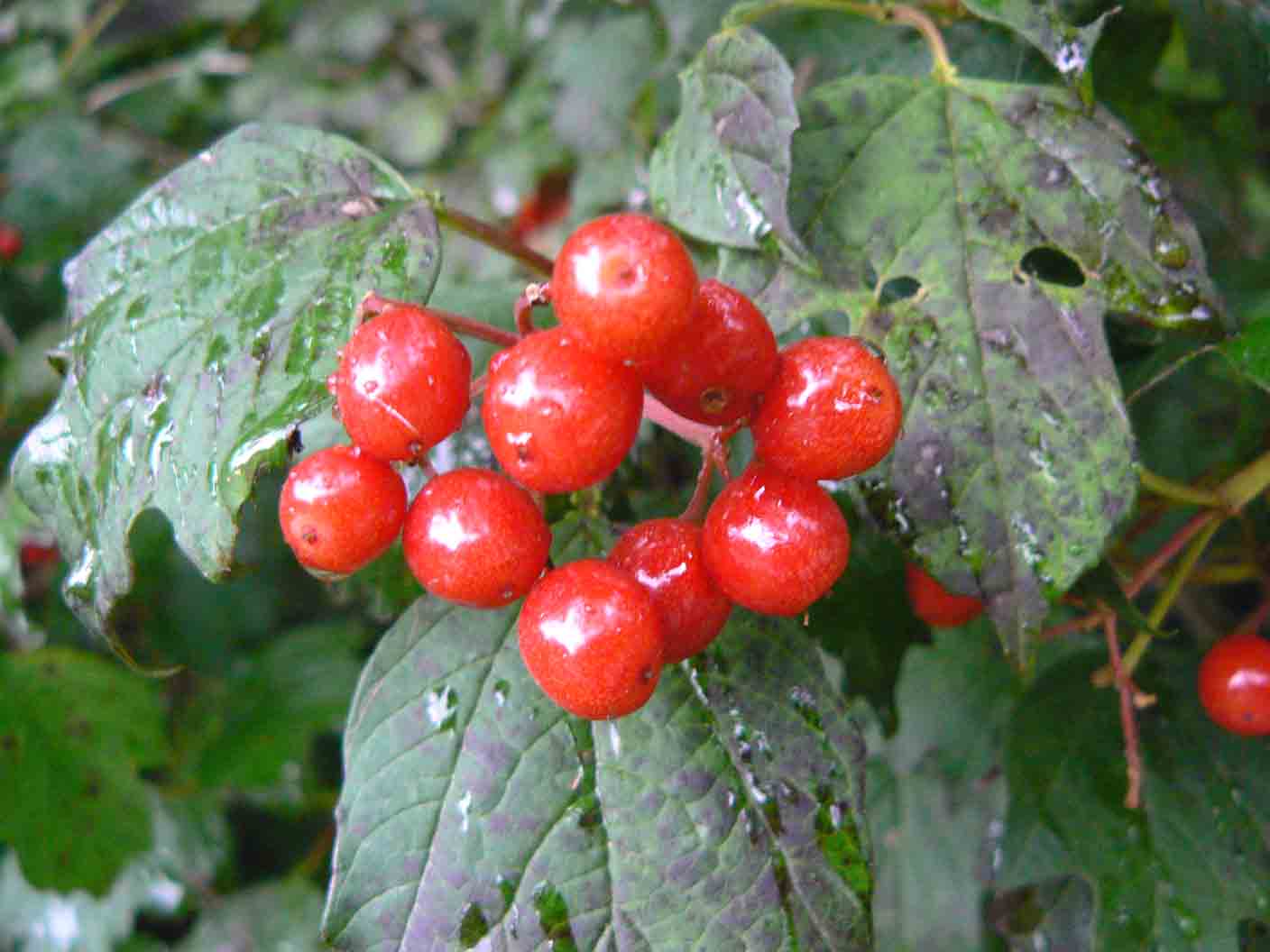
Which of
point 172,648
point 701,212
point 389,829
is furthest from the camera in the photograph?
point 172,648

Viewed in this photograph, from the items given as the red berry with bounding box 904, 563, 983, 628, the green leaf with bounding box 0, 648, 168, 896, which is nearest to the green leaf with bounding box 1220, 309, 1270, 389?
the red berry with bounding box 904, 563, 983, 628

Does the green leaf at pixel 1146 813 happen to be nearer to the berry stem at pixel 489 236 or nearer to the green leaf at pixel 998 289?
the green leaf at pixel 998 289

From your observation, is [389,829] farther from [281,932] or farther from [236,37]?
[236,37]

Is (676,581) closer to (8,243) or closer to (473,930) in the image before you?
(473,930)

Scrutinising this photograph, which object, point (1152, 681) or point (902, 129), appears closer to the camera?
point (902, 129)

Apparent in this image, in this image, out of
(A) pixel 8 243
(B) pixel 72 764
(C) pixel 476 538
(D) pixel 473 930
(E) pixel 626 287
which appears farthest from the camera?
(A) pixel 8 243

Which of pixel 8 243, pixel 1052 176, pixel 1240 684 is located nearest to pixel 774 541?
pixel 1052 176

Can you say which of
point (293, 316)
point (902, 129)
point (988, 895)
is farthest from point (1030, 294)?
point (988, 895)
